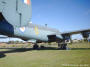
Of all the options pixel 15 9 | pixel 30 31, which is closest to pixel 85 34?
pixel 30 31

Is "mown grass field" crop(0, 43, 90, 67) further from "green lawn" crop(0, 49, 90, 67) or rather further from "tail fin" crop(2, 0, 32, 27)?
"tail fin" crop(2, 0, 32, 27)

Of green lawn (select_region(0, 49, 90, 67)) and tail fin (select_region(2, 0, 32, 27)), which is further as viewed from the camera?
tail fin (select_region(2, 0, 32, 27))

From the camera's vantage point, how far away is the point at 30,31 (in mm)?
17688

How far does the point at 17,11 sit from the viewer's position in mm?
12297

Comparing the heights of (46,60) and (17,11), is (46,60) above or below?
below

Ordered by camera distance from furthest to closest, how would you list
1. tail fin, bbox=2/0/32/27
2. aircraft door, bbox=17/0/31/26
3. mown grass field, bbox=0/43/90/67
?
aircraft door, bbox=17/0/31/26 → tail fin, bbox=2/0/32/27 → mown grass field, bbox=0/43/90/67

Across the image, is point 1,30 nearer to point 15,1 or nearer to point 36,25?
point 15,1

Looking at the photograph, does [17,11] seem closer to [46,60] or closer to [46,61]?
[46,60]

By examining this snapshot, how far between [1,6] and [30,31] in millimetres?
8500

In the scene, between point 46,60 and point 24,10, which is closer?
point 46,60

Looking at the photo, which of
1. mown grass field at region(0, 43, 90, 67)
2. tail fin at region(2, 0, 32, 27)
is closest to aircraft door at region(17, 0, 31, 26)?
tail fin at region(2, 0, 32, 27)

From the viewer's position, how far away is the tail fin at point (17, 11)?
10.7 m

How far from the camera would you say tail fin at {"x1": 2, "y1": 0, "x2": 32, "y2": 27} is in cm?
1070

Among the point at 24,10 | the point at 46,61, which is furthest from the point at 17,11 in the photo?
the point at 46,61
